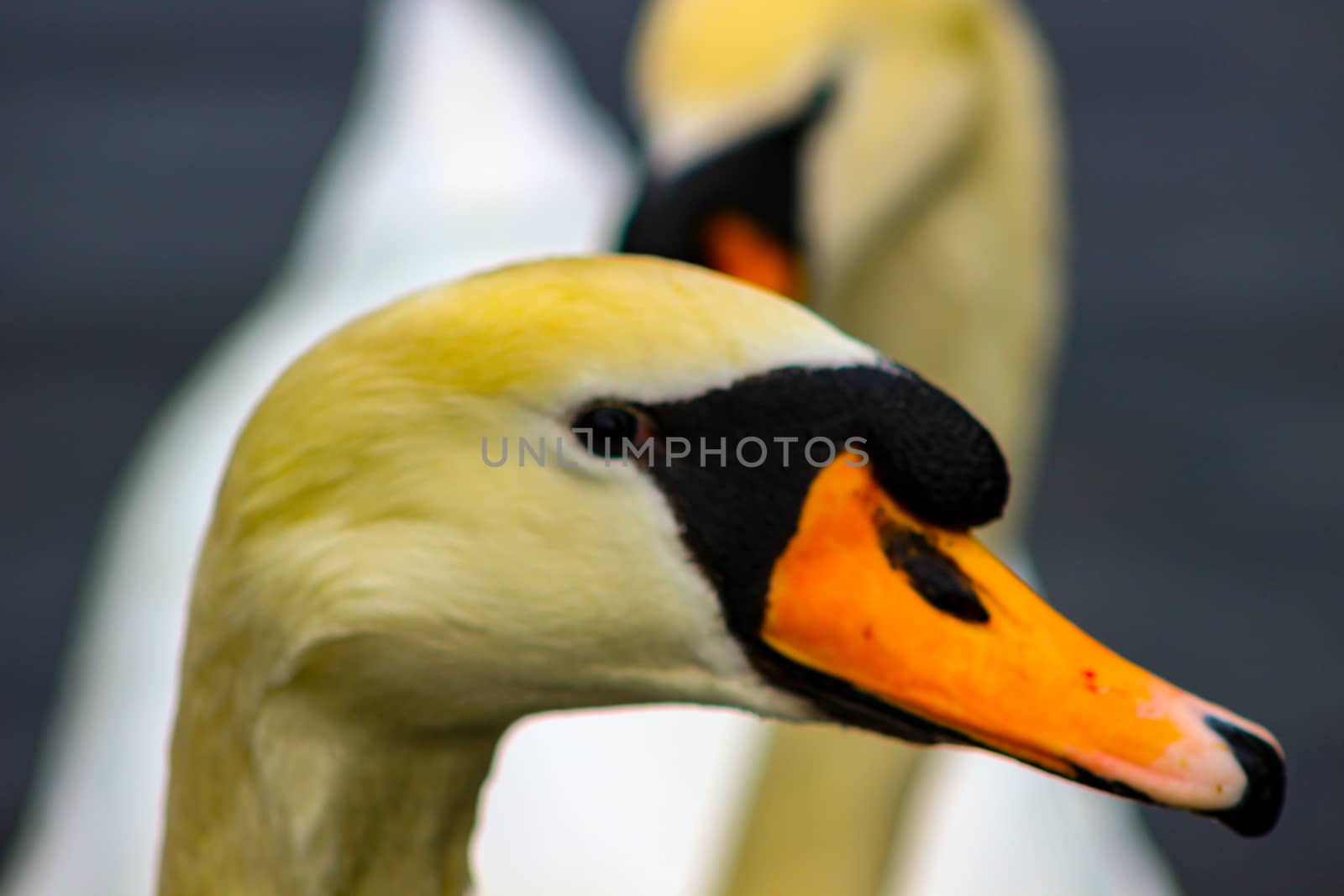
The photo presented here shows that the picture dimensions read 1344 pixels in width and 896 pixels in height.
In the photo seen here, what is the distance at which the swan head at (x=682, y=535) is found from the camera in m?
0.99

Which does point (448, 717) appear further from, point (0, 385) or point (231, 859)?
point (0, 385)

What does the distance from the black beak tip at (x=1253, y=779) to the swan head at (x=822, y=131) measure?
4.07 feet

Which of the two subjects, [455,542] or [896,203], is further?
[896,203]

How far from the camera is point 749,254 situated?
7.10 feet

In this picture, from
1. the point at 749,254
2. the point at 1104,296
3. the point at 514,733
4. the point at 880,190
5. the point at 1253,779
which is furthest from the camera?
the point at 1104,296

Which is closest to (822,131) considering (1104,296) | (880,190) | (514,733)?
(880,190)

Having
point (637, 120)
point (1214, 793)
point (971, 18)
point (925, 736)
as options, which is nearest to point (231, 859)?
point (925, 736)

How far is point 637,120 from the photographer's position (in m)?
2.36

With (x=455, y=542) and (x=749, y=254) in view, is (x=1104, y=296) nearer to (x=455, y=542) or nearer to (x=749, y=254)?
(x=749, y=254)

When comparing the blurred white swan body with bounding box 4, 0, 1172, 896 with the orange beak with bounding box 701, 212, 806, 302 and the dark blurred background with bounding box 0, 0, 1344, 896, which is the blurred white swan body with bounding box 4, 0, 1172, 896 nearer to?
the dark blurred background with bounding box 0, 0, 1344, 896

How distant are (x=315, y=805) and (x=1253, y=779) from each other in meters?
0.56

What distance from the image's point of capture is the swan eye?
3.29 ft

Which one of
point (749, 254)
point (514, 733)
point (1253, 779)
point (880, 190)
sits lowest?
point (514, 733)

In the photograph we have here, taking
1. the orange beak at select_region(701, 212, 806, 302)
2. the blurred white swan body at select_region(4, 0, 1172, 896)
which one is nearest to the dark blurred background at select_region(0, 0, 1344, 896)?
the blurred white swan body at select_region(4, 0, 1172, 896)
